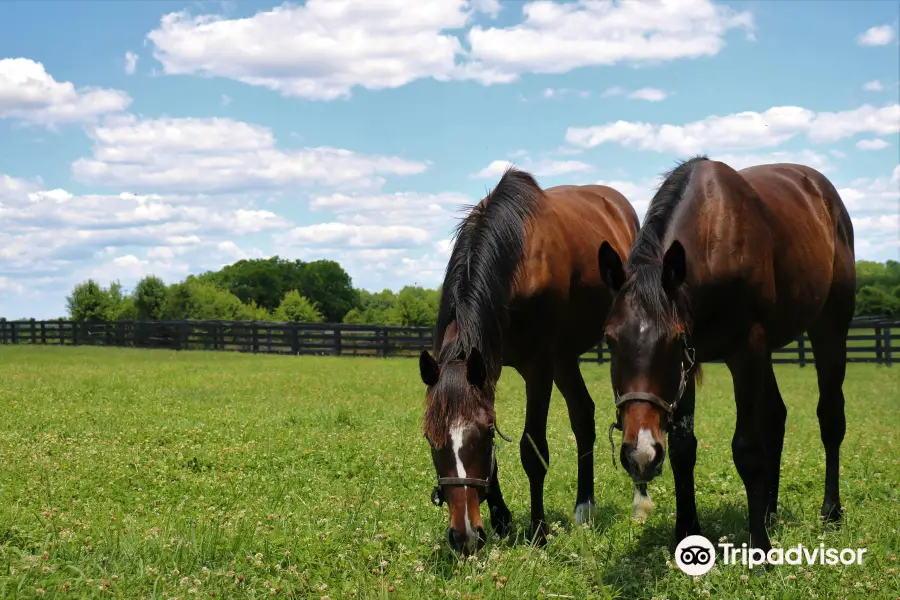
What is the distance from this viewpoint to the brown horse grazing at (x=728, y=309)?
406 centimetres

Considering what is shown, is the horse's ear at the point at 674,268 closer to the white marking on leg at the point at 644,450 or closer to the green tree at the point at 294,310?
the white marking on leg at the point at 644,450

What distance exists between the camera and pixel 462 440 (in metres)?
4.27

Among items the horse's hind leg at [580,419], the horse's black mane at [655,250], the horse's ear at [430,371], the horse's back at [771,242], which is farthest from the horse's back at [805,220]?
the horse's ear at [430,371]

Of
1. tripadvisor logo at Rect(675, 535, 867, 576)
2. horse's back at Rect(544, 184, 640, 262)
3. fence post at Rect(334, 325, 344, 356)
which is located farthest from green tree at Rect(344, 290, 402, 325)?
tripadvisor logo at Rect(675, 535, 867, 576)

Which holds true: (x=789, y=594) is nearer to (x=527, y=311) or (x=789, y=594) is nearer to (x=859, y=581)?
(x=859, y=581)

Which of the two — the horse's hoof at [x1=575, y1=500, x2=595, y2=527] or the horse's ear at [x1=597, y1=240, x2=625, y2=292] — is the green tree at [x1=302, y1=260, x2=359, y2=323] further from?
the horse's ear at [x1=597, y1=240, x2=625, y2=292]

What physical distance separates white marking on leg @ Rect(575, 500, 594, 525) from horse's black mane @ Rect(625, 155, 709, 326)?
7.44 ft

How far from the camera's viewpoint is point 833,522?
5621 mm

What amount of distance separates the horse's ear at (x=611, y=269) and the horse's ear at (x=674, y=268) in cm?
23

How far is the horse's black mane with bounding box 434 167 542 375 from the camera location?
15.3 feet

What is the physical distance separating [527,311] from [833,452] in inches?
119

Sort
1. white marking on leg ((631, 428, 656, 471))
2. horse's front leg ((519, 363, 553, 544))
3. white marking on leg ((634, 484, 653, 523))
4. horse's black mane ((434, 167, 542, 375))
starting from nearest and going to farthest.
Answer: white marking on leg ((631, 428, 656, 471)) → horse's black mane ((434, 167, 542, 375)) → horse's front leg ((519, 363, 553, 544)) → white marking on leg ((634, 484, 653, 523))

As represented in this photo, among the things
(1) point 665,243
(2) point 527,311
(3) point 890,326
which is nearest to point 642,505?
(2) point 527,311

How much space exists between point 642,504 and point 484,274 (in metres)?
2.42
